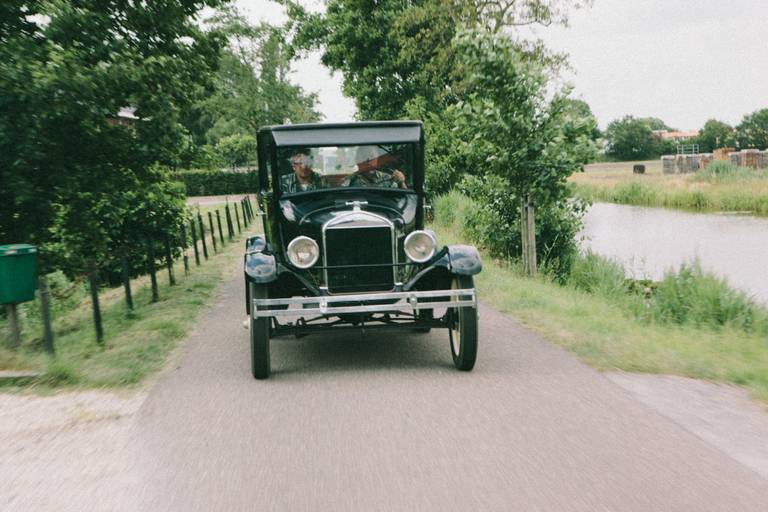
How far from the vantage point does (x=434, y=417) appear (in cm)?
486

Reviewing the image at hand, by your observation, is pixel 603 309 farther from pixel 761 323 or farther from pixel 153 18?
pixel 153 18

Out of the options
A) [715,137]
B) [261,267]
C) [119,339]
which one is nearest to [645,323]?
[261,267]

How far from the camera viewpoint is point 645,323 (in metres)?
9.02

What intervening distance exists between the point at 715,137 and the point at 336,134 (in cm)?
9820

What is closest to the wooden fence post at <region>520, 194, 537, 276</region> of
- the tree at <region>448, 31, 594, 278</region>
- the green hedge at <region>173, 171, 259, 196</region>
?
the tree at <region>448, 31, 594, 278</region>

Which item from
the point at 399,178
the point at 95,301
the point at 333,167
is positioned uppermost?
the point at 333,167

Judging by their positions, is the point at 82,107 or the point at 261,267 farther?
the point at 82,107

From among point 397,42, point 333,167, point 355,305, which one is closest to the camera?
point 355,305

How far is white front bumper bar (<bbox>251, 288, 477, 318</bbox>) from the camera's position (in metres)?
5.79

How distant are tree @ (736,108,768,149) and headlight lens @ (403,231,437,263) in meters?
90.1

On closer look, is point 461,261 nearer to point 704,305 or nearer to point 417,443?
point 417,443

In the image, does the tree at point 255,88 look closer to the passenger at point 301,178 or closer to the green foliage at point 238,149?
the green foliage at point 238,149

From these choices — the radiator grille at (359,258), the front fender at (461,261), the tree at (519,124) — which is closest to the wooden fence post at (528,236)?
the tree at (519,124)

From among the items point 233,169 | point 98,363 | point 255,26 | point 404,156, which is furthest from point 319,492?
point 255,26
